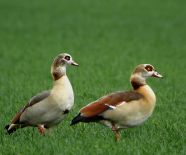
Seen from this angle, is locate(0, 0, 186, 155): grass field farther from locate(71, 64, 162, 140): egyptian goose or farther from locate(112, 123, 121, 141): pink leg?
locate(71, 64, 162, 140): egyptian goose

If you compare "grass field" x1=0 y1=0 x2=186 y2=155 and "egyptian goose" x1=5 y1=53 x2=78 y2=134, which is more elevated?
"egyptian goose" x1=5 y1=53 x2=78 y2=134

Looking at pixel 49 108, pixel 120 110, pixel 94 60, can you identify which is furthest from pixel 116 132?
pixel 94 60

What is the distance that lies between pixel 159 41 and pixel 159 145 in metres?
20.9

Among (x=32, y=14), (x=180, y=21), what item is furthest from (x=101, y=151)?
(x=32, y=14)

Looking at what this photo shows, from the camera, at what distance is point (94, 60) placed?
76.0ft

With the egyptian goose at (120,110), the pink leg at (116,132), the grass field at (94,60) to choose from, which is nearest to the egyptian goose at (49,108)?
the grass field at (94,60)

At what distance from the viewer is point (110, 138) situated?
9.48 metres

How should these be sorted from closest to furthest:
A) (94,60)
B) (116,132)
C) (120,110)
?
(120,110)
(116,132)
(94,60)

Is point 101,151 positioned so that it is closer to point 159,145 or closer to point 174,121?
point 159,145

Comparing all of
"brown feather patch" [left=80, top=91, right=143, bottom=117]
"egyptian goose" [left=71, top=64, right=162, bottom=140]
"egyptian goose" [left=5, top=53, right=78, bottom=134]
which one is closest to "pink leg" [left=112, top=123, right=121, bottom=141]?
"egyptian goose" [left=71, top=64, right=162, bottom=140]

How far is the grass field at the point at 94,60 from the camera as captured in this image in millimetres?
9250

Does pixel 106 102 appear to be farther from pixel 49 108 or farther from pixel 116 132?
pixel 49 108

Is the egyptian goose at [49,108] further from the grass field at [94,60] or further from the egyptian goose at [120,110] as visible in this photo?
the egyptian goose at [120,110]

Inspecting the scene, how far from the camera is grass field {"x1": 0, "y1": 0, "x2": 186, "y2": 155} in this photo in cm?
925
